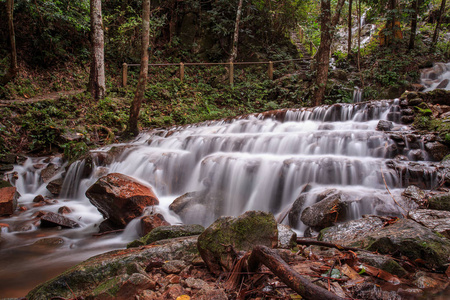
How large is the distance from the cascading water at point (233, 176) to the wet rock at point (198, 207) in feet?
0.07

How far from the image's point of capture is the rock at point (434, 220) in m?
2.93

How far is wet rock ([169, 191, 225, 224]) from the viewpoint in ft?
17.8

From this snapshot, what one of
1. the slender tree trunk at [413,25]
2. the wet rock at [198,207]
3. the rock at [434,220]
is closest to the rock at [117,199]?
the wet rock at [198,207]

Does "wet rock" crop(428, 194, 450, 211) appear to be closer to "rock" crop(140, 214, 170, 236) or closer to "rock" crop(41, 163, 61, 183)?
"rock" crop(140, 214, 170, 236)

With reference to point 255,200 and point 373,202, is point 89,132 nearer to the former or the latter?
point 255,200

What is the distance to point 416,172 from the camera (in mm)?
5141

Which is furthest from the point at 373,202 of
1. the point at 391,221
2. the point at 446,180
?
the point at 446,180

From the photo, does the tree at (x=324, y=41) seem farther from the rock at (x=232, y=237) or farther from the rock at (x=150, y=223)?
the rock at (x=232, y=237)

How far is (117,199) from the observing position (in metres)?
5.18

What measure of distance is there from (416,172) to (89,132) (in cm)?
1021

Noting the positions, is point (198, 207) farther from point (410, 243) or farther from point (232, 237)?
point (410, 243)

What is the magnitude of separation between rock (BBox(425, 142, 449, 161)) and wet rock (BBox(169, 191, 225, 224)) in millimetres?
4662

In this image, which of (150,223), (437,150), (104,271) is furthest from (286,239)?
(437,150)

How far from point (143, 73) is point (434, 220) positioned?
27.0ft
